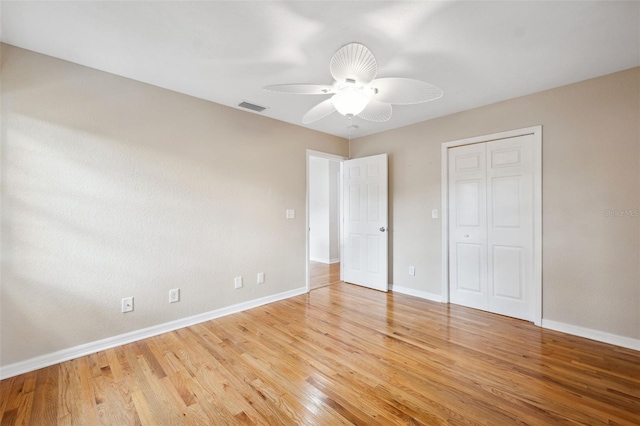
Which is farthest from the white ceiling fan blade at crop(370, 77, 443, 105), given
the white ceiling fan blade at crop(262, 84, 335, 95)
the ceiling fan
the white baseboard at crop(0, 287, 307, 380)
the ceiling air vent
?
the white baseboard at crop(0, 287, 307, 380)

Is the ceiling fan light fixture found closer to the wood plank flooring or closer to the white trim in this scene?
the wood plank flooring

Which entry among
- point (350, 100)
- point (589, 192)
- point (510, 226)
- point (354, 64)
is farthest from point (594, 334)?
point (354, 64)

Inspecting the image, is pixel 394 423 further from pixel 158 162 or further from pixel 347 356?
pixel 158 162

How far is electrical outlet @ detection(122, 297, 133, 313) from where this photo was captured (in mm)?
2457

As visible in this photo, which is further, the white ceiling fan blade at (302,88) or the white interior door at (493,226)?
the white interior door at (493,226)

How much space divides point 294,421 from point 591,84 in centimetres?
375

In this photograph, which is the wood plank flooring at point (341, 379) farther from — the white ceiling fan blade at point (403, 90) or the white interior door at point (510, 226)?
the white ceiling fan blade at point (403, 90)

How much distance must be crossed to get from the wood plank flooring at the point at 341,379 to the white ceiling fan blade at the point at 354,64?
2.10 metres

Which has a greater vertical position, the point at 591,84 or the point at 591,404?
the point at 591,84

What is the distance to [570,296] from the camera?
8.61 ft

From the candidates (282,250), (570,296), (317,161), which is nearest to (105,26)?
(282,250)

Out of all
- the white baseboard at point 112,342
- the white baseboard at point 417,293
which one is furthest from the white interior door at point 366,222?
the white baseboard at point 112,342

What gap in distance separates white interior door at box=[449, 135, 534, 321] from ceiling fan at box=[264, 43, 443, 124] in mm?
1797

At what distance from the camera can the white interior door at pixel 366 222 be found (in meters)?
4.00
